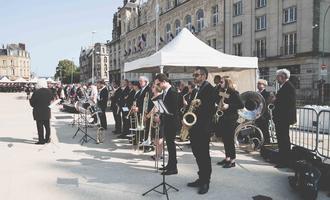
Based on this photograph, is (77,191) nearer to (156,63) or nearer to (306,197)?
(306,197)

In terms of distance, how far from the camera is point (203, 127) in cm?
544

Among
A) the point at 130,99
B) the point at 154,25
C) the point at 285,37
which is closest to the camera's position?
the point at 130,99

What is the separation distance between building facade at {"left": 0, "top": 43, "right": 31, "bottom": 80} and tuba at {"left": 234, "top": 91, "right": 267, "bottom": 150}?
132152 mm

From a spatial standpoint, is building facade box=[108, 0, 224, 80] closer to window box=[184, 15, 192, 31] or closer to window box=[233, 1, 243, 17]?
window box=[184, 15, 192, 31]

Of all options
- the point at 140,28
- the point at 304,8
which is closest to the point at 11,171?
the point at 304,8

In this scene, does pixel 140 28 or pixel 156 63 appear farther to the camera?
pixel 140 28

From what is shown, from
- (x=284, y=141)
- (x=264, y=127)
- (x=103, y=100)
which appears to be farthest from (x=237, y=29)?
(x=284, y=141)

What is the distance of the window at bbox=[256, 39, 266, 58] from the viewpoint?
1272 inches

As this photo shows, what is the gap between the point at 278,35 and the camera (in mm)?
30328

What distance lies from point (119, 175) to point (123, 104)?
5.16 m

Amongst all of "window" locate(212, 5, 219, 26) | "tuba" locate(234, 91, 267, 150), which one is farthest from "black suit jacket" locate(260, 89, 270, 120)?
"window" locate(212, 5, 219, 26)

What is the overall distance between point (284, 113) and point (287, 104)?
0.20 metres

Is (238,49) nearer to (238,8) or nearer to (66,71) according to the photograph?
(238,8)

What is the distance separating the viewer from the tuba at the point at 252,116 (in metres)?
8.57
